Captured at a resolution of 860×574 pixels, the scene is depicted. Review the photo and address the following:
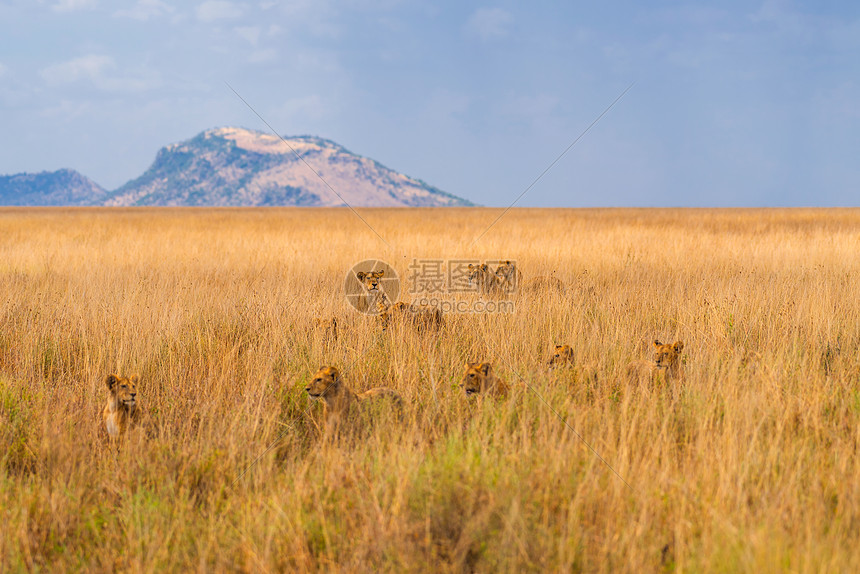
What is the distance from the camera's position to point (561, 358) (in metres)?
5.81

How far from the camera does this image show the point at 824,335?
6719mm

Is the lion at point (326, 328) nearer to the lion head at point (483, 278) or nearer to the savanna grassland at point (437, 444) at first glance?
the savanna grassland at point (437, 444)

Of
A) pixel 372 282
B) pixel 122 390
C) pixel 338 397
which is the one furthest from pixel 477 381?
pixel 372 282

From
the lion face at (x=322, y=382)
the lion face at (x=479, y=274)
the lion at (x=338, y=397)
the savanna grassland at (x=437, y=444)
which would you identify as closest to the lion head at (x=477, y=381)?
the savanna grassland at (x=437, y=444)

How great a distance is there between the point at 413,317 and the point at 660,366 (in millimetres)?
3387

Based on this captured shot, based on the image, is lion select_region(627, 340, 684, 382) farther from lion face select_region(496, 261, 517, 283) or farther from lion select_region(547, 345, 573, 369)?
lion face select_region(496, 261, 517, 283)

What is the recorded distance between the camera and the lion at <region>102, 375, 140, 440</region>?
4.32m

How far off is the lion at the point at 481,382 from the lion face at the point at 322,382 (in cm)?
128

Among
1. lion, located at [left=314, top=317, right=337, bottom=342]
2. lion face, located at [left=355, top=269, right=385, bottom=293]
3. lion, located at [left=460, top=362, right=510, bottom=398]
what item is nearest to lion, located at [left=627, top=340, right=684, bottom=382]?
lion, located at [left=460, top=362, right=510, bottom=398]

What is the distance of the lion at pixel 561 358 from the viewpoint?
578 cm

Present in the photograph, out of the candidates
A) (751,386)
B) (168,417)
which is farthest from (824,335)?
(168,417)

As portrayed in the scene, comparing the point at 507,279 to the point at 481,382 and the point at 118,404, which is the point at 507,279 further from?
the point at 118,404

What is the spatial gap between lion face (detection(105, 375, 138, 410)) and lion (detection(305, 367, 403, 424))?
4.85 ft

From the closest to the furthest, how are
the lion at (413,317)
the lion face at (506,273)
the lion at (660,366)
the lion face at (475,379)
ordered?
the lion face at (475,379) < the lion at (660,366) < the lion at (413,317) < the lion face at (506,273)
